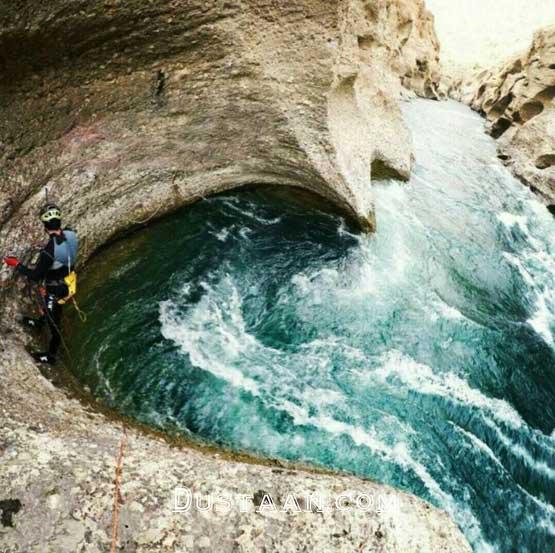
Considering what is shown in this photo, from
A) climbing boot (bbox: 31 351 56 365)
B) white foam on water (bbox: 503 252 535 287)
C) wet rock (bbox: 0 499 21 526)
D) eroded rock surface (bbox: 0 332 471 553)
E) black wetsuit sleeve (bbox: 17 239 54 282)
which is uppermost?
black wetsuit sleeve (bbox: 17 239 54 282)

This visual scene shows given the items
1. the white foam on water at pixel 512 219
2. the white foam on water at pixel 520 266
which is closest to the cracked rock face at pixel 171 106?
the white foam on water at pixel 520 266

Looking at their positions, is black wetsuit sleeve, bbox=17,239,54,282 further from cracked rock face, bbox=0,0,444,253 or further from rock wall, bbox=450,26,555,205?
rock wall, bbox=450,26,555,205

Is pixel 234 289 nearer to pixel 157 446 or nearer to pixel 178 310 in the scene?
pixel 178 310

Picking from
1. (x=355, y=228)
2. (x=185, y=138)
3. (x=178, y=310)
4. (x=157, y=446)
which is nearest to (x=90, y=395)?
(x=157, y=446)

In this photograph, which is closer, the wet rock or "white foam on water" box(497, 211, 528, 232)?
the wet rock

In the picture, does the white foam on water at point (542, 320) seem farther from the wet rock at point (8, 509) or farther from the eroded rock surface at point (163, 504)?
the wet rock at point (8, 509)

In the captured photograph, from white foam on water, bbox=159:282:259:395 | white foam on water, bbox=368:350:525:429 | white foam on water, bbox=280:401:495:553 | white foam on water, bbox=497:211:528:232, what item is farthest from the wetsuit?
white foam on water, bbox=497:211:528:232
